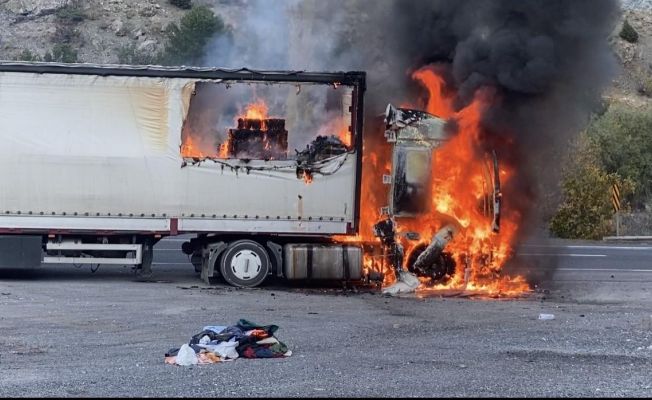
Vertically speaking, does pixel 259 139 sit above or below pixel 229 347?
above

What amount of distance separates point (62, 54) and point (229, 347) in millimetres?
39625

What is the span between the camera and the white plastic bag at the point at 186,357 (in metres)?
8.37

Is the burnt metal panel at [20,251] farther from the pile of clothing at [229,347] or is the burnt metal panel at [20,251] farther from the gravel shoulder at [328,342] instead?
the pile of clothing at [229,347]

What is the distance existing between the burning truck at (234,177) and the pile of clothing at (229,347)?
5882 mm

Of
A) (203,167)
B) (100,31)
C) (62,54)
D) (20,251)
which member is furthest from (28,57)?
(203,167)

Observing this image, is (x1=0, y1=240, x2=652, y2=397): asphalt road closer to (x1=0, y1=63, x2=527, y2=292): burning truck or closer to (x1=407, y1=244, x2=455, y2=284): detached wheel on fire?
(x1=0, y1=63, x2=527, y2=292): burning truck

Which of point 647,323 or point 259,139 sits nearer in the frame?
point 647,323

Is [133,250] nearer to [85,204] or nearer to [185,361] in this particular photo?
[85,204]

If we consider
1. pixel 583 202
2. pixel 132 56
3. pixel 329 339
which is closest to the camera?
pixel 329 339

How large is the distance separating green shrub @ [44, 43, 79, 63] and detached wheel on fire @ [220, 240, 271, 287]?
30.9 meters

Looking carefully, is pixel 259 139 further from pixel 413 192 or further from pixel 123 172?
pixel 413 192

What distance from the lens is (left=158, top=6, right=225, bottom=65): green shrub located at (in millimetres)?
34562

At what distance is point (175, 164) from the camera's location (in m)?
14.8

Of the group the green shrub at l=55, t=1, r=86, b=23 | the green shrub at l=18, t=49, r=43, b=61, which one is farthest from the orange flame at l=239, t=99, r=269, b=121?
the green shrub at l=55, t=1, r=86, b=23
